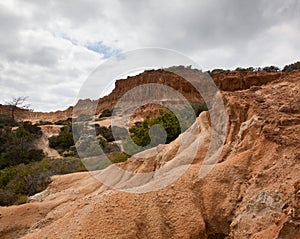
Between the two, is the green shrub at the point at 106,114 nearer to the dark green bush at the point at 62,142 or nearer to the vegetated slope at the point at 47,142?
the vegetated slope at the point at 47,142

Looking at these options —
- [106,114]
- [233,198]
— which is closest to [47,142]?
[106,114]

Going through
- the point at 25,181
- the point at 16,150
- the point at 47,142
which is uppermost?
the point at 47,142

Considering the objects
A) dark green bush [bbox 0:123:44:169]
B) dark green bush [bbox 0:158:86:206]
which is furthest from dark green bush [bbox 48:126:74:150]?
dark green bush [bbox 0:158:86:206]

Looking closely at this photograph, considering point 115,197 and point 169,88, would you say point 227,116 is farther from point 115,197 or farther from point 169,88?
point 169,88

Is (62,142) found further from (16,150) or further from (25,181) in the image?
(25,181)

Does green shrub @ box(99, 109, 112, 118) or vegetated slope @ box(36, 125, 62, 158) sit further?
green shrub @ box(99, 109, 112, 118)

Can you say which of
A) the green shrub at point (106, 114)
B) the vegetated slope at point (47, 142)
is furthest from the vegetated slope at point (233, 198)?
the green shrub at point (106, 114)

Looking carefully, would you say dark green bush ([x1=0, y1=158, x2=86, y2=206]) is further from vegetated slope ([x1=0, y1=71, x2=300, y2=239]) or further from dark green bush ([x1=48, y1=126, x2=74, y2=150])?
dark green bush ([x1=48, y1=126, x2=74, y2=150])

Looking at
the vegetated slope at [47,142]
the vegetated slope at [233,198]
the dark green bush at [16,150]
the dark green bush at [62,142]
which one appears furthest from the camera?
the dark green bush at [62,142]

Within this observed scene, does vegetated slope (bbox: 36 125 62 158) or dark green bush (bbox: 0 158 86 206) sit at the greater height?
vegetated slope (bbox: 36 125 62 158)

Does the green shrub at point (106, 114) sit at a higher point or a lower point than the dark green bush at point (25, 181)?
higher

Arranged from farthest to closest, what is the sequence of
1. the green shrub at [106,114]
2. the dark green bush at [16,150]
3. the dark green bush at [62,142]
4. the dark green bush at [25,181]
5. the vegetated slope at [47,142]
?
the green shrub at [106,114] < the dark green bush at [62,142] < the vegetated slope at [47,142] < the dark green bush at [16,150] < the dark green bush at [25,181]

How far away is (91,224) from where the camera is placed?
263 inches

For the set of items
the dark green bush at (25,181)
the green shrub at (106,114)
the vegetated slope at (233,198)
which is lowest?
the dark green bush at (25,181)
